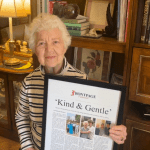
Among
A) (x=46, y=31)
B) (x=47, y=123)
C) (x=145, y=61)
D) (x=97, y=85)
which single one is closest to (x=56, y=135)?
(x=47, y=123)

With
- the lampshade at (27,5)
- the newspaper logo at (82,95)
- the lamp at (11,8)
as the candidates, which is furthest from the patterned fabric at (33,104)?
the lampshade at (27,5)

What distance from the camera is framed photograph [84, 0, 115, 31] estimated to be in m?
1.51

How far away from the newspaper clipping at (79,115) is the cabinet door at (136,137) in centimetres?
49

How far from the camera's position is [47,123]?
39.2 inches

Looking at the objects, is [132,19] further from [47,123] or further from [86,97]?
[47,123]

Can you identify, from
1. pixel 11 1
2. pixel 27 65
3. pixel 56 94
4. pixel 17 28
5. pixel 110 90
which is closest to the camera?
pixel 110 90

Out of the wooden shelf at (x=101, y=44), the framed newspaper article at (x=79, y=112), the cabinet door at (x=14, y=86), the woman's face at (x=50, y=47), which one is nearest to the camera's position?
the framed newspaper article at (x=79, y=112)

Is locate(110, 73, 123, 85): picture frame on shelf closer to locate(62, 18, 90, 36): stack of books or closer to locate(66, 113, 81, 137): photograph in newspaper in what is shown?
locate(62, 18, 90, 36): stack of books

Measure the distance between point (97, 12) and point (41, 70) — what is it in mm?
683

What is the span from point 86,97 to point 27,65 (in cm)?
141

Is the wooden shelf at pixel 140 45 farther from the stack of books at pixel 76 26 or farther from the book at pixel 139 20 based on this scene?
the stack of books at pixel 76 26

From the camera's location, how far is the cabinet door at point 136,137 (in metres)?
1.35

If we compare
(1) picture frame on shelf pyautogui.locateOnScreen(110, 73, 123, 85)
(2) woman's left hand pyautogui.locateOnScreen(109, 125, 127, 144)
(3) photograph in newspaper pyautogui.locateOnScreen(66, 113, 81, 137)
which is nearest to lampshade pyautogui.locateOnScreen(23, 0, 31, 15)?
(1) picture frame on shelf pyautogui.locateOnScreen(110, 73, 123, 85)

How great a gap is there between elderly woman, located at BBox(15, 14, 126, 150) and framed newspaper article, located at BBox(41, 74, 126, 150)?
2.5 inches
